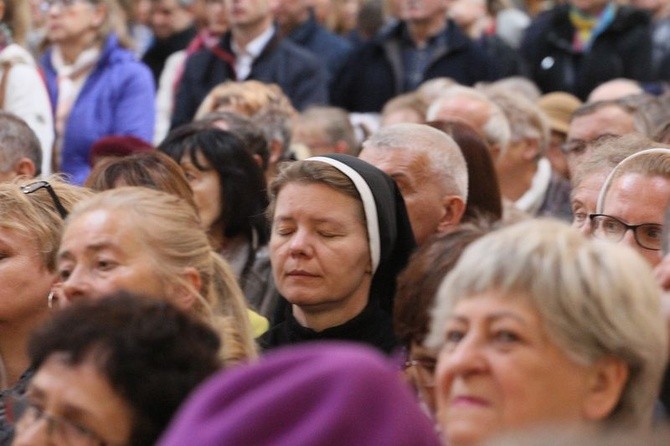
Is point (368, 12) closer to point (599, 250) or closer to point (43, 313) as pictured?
point (43, 313)

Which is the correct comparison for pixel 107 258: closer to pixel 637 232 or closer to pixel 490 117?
pixel 637 232

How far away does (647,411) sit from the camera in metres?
3.18

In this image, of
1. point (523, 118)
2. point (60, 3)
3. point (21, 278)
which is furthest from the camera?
point (60, 3)

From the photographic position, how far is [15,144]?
677 cm

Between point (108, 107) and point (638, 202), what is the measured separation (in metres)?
4.51

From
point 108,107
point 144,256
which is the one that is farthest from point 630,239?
point 108,107

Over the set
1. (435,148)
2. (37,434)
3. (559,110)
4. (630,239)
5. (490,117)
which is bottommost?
(559,110)

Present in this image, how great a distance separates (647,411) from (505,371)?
368mm

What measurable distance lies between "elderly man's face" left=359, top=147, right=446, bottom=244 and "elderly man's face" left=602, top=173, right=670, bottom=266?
998 mm

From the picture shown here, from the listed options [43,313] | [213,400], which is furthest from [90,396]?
[43,313]

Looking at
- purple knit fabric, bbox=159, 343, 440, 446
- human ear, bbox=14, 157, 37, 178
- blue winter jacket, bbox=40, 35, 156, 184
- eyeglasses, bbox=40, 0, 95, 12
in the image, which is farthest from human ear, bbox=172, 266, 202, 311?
eyeglasses, bbox=40, 0, 95, 12

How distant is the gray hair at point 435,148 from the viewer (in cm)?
590

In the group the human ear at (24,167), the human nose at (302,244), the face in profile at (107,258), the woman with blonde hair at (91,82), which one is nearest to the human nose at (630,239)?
the human nose at (302,244)

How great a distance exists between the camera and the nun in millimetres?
4953
